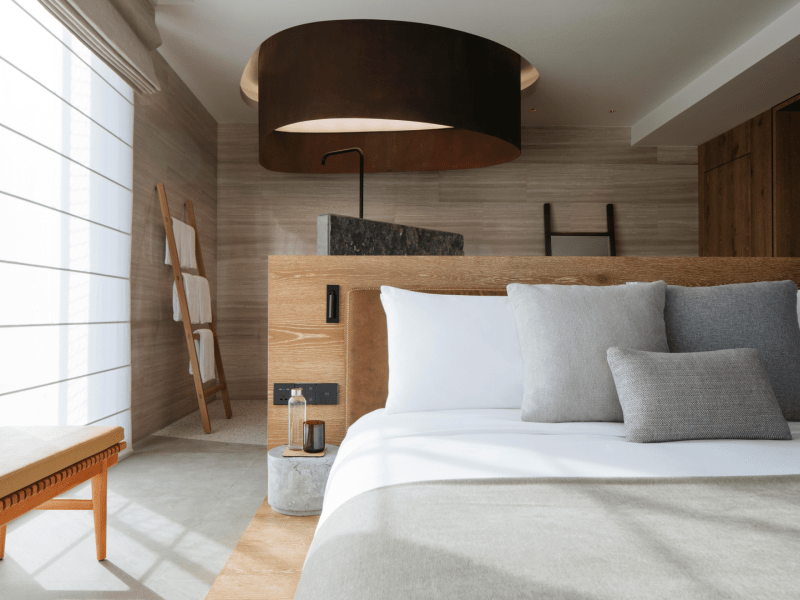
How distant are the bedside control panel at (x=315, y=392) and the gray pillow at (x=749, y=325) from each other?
116 cm

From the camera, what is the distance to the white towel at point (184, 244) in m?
3.58

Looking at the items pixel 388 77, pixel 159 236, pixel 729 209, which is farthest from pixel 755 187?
pixel 159 236

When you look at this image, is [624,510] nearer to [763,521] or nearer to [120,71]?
[763,521]

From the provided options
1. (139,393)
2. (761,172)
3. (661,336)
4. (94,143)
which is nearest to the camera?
(661,336)

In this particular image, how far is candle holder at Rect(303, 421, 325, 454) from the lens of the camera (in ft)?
5.81

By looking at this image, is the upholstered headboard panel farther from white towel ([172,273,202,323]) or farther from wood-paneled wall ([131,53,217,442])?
white towel ([172,273,202,323])

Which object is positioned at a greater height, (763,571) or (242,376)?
(763,571)

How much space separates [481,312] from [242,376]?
363cm

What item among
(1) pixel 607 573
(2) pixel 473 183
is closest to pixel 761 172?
(2) pixel 473 183

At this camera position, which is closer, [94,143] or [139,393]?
[94,143]

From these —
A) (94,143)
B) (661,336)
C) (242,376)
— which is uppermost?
(94,143)

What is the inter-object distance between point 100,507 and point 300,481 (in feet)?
2.00

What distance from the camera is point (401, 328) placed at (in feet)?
5.38

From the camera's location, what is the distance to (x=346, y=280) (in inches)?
78.7
